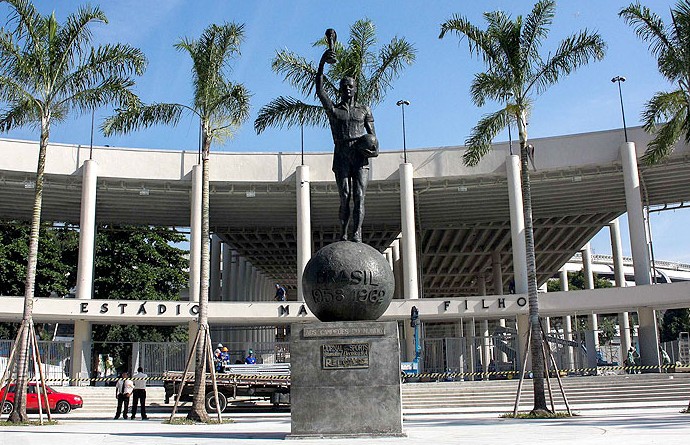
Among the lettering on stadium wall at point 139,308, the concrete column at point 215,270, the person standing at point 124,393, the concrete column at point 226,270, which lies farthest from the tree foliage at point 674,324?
the person standing at point 124,393

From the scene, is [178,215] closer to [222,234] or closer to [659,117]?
[222,234]

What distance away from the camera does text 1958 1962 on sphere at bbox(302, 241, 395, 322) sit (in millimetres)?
11805

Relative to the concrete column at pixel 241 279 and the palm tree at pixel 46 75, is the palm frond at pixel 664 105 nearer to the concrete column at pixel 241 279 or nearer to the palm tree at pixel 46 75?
the palm tree at pixel 46 75

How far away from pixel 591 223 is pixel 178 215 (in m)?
26.3

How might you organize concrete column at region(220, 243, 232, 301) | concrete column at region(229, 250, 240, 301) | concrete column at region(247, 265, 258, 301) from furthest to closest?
concrete column at region(247, 265, 258, 301), concrete column at region(229, 250, 240, 301), concrete column at region(220, 243, 232, 301)

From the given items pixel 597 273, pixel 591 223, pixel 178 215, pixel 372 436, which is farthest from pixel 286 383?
pixel 597 273

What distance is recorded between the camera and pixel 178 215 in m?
43.3

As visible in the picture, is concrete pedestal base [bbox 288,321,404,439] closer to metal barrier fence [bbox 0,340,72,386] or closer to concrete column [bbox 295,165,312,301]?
metal barrier fence [bbox 0,340,72,386]

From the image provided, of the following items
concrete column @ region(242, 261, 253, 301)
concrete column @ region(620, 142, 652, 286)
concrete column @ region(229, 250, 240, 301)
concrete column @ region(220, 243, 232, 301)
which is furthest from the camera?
concrete column @ region(242, 261, 253, 301)

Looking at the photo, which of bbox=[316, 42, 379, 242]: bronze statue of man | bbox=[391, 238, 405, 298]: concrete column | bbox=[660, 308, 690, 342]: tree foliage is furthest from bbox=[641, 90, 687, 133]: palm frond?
bbox=[660, 308, 690, 342]: tree foliage

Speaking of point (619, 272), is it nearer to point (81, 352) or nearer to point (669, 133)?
point (669, 133)

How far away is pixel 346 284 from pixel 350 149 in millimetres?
2766

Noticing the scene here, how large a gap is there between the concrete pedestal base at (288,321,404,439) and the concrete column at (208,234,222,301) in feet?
121

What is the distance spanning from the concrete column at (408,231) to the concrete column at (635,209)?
10.3 metres
